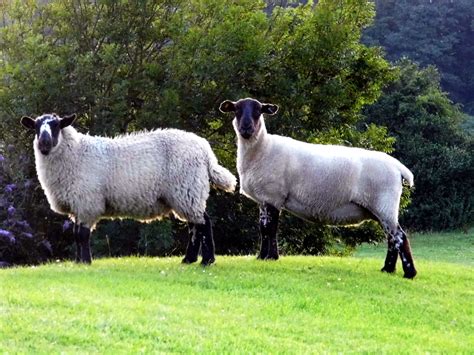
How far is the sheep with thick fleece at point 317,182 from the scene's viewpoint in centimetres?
1322

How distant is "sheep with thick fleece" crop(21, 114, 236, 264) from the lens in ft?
42.5

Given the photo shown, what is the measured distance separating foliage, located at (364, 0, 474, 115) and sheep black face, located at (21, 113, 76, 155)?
53.1 meters

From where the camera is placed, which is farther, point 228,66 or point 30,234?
point 228,66

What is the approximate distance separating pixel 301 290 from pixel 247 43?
10.5 metres

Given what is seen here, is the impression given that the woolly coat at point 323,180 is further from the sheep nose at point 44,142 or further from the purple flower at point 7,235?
the purple flower at point 7,235

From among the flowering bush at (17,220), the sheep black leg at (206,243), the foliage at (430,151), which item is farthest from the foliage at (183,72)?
the foliage at (430,151)

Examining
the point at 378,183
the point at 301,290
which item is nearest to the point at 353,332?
→ the point at 301,290

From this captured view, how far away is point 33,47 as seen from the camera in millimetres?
20406

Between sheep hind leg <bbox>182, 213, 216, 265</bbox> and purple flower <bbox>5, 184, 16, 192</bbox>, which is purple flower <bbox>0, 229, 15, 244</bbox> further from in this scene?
sheep hind leg <bbox>182, 213, 216, 265</bbox>

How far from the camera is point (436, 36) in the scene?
224 feet

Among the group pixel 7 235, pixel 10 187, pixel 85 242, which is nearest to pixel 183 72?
pixel 10 187

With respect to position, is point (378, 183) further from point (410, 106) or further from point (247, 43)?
point (410, 106)

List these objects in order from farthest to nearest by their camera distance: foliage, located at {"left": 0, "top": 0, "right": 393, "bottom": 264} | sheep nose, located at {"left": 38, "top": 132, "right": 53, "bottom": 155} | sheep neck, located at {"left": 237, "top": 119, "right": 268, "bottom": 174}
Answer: foliage, located at {"left": 0, "top": 0, "right": 393, "bottom": 264} < sheep neck, located at {"left": 237, "top": 119, "right": 268, "bottom": 174} < sheep nose, located at {"left": 38, "top": 132, "right": 53, "bottom": 155}

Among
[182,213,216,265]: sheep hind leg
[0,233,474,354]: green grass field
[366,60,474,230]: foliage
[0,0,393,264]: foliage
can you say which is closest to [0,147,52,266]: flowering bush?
[0,0,393,264]: foliage
